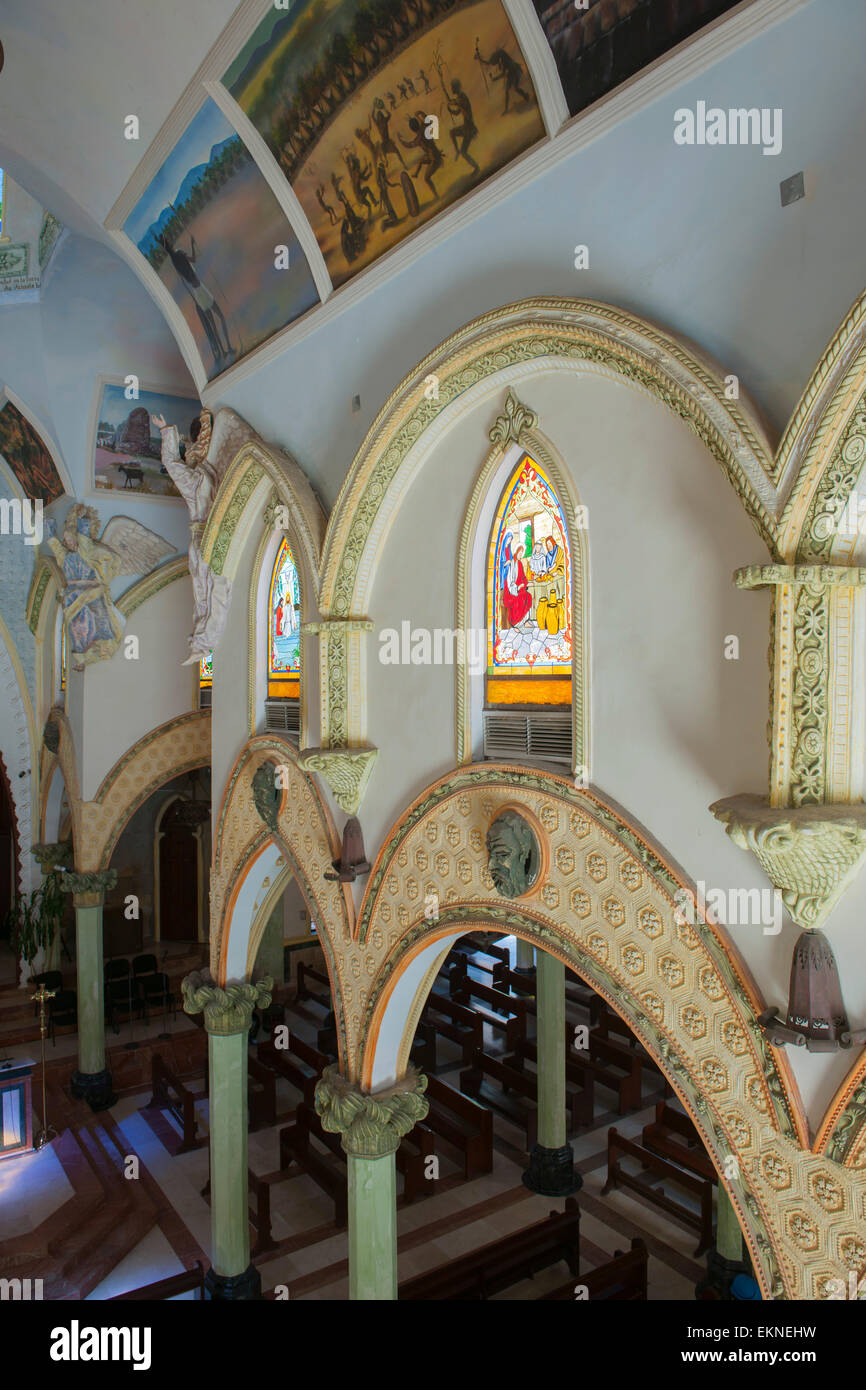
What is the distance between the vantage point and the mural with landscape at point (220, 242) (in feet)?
23.6

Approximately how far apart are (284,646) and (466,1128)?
6854 millimetres

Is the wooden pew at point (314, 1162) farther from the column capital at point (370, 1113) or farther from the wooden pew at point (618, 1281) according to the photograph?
the column capital at point (370, 1113)

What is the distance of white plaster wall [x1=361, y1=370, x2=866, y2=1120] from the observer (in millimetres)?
4293

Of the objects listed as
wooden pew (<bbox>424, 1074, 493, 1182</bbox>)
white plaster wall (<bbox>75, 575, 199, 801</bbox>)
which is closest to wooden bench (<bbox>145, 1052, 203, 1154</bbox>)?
wooden pew (<bbox>424, 1074, 493, 1182</bbox>)

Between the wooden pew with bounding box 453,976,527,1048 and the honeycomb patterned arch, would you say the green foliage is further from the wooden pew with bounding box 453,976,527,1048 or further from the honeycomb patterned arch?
the honeycomb patterned arch

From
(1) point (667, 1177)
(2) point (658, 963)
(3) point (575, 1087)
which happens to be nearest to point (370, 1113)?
(2) point (658, 963)

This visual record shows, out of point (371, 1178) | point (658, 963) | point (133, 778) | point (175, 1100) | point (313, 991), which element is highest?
point (133, 778)

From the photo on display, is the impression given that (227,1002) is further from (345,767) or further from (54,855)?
(54,855)

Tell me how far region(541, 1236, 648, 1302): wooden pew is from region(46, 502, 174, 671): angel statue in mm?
10248

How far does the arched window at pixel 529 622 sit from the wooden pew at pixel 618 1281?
16.9ft

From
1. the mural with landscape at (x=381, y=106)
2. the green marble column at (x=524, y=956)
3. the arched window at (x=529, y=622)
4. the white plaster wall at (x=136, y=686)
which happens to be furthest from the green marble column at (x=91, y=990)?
the mural with landscape at (x=381, y=106)

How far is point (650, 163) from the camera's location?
4.48m

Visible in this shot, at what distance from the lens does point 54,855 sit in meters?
15.9
